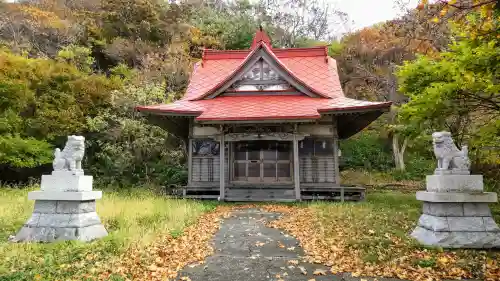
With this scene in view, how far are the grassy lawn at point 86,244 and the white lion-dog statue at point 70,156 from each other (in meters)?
1.42

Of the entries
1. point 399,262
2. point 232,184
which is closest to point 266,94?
point 232,184

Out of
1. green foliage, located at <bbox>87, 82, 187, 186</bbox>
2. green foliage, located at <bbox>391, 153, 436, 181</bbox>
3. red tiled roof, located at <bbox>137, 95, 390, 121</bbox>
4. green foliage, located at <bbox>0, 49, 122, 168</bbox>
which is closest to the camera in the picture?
red tiled roof, located at <bbox>137, 95, 390, 121</bbox>

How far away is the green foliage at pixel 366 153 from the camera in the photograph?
969 inches

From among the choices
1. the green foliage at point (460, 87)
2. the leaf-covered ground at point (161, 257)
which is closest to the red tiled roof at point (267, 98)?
the green foliage at point (460, 87)

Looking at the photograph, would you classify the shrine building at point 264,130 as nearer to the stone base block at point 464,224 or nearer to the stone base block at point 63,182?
the stone base block at point 63,182

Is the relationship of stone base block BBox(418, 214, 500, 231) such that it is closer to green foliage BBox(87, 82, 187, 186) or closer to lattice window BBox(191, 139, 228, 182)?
lattice window BBox(191, 139, 228, 182)

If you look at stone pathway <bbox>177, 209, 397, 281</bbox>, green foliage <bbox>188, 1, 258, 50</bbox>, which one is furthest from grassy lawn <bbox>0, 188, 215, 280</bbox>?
green foliage <bbox>188, 1, 258, 50</bbox>


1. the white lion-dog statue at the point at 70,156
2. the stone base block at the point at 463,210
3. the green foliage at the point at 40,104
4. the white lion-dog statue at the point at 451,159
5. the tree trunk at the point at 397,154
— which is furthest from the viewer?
the tree trunk at the point at 397,154

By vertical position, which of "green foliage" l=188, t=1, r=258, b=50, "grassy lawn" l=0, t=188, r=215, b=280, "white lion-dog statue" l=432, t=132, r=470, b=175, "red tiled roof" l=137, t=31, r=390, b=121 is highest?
"green foliage" l=188, t=1, r=258, b=50

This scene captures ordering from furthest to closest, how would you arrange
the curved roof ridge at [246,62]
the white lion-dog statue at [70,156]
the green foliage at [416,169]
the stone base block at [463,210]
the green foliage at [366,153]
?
the green foliage at [366,153] → the green foliage at [416,169] → the curved roof ridge at [246,62] → the white lion-dog statue at [70,156] → the stone base block at [463,210]

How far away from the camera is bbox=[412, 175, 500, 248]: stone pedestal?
569cm

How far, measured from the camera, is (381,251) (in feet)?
18.8

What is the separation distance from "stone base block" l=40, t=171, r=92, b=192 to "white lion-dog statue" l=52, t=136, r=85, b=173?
0.13 m

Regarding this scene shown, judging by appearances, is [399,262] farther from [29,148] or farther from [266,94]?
[29,148]
